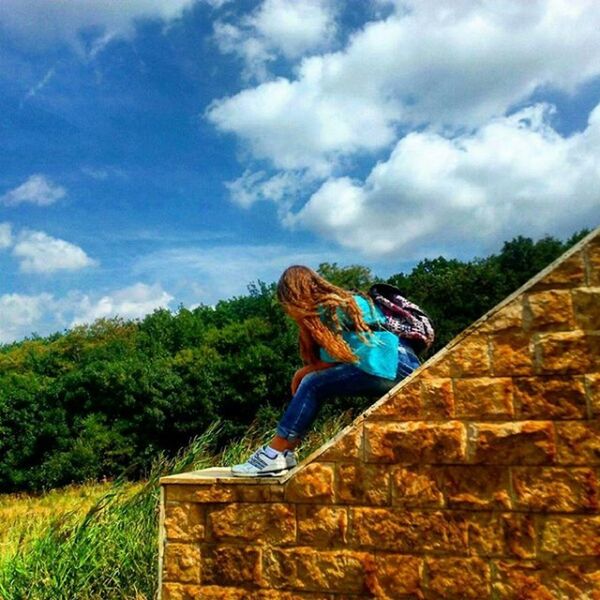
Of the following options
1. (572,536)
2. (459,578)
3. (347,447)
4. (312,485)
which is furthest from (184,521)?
(572,536)

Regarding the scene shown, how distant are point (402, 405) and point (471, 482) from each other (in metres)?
0.53

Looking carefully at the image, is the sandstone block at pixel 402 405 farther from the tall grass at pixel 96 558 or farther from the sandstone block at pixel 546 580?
the tall grass at pixel 96 558

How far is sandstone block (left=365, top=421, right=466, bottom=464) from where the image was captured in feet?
13.7

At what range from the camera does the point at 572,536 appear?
13.1ft

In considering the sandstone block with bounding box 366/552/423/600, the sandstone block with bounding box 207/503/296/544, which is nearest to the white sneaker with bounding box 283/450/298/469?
the sandstone block with bounding box 207/503/296/544

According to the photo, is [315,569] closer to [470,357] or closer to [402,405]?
[402,405]

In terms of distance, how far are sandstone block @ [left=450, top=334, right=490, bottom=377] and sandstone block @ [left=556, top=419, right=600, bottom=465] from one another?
48 cm

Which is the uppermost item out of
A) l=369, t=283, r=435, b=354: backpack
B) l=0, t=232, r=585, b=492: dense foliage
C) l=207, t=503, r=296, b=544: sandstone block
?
l=0, t=232, r=585, b=492: dense foliage

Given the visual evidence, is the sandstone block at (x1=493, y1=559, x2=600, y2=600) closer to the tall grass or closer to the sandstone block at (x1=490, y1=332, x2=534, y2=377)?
the sandstone block at (x1=490, y1=332, x2=534, y2=377)

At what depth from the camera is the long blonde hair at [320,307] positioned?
181 inches

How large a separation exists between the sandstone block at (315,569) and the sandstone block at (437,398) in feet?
2.81

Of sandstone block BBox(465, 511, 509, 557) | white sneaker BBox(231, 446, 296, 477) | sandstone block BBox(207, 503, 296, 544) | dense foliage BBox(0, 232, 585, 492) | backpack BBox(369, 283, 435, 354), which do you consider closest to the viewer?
sandstone block BBox(465, 511, 509, 557)

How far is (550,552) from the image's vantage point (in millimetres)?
4020

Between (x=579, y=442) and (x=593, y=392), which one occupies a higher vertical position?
(x=593, y=392)
